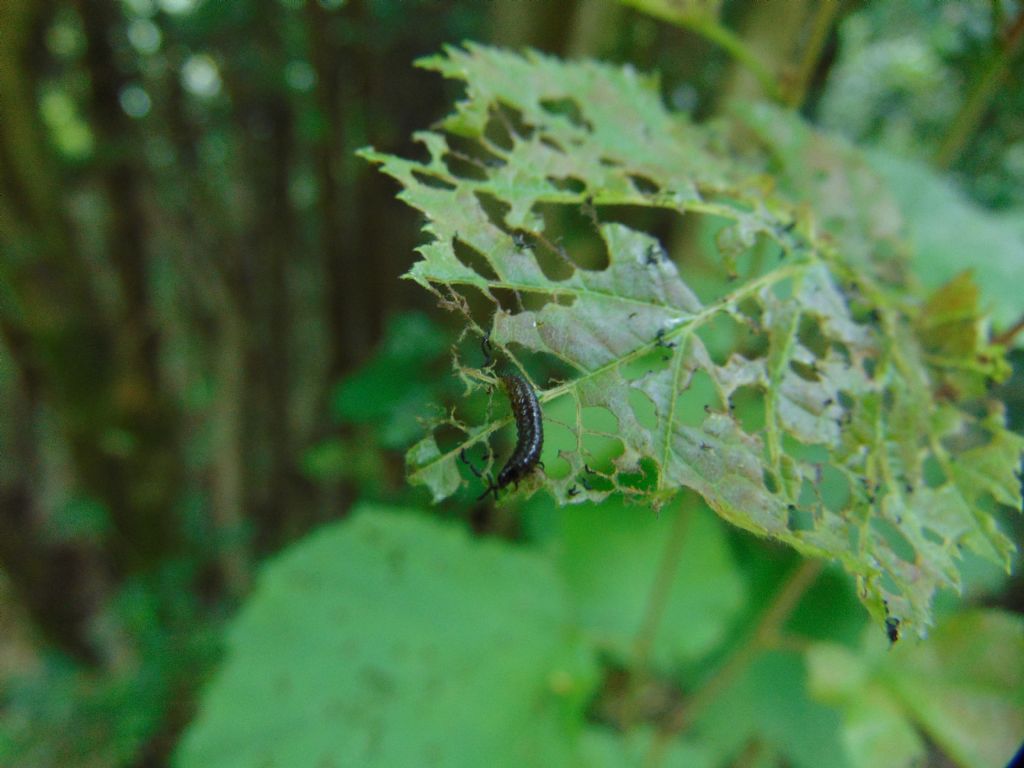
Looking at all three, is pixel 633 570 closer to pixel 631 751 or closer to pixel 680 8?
pixel 631 751

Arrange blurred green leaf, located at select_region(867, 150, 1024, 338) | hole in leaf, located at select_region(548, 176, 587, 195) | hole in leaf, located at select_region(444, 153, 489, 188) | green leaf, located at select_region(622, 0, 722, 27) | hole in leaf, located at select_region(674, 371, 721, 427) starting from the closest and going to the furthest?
hole in leaf, located at select_region(548, 176, 587, 195) < green leaf, located at select_region(622, 0, 722, 27) < hole in leaf, located at select_region(674, 371, 721, 427) < blurred green leaf, located at select_region(867, 150, 1024, 338) < hole in leaf, located at select_region(444, 153, 489, 188)

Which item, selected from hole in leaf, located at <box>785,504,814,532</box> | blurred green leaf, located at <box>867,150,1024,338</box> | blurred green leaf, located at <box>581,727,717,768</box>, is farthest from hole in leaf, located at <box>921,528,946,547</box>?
blurred green leaf, located at <box>581,727,717,768</box>

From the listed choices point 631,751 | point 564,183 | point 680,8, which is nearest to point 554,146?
point 564,183

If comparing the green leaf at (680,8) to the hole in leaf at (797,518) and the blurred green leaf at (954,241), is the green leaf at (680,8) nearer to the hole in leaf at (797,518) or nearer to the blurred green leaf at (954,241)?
the blurred green leaf at (954,241)

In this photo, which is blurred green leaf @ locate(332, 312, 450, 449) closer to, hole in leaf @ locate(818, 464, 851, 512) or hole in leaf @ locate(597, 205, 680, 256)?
hole in leaf @ locate(597, 205, 680, 256)

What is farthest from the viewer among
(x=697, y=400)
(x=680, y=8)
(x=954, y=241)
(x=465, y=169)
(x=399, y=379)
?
(x=399, y=379)

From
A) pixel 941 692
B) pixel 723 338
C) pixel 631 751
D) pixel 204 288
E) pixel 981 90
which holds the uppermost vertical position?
pixel 981 90

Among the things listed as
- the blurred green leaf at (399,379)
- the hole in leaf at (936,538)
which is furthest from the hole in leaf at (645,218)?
the hole in leaf at (936,538)
